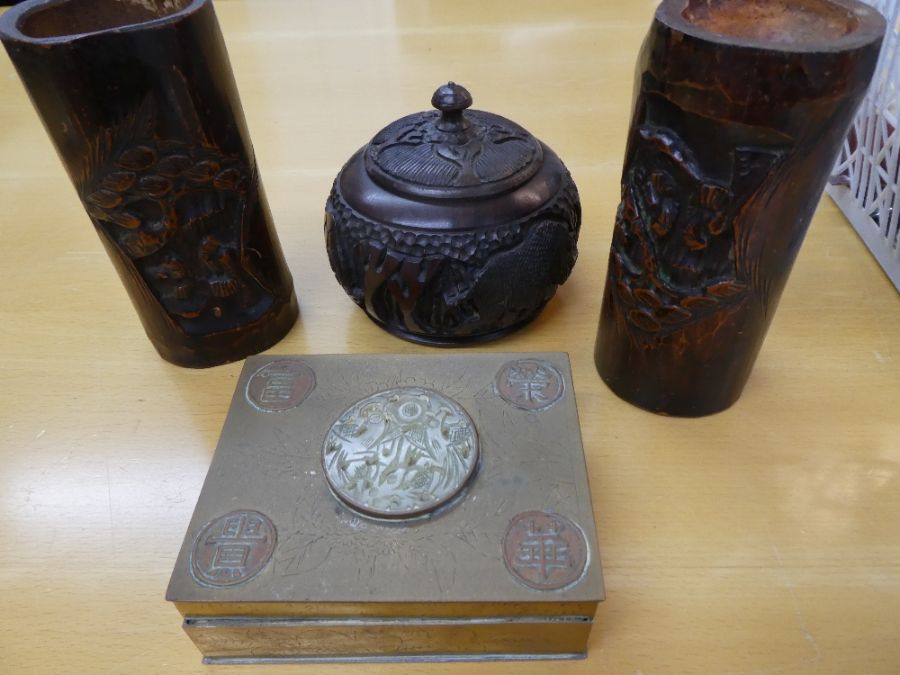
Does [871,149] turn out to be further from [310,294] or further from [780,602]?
[310,294]

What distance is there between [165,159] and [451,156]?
315mm

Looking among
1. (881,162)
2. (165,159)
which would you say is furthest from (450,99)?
(881,162)

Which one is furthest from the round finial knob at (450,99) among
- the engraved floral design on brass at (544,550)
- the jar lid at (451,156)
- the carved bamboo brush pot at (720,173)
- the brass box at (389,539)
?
the engraved floral design on brass at (544,550)

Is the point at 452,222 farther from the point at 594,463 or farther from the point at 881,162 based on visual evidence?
the point at 881,162

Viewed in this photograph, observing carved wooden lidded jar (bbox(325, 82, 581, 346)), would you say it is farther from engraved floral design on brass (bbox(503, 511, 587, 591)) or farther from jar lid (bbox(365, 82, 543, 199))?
engraved floral design on brass (bbox(503, 511, 587, 591))

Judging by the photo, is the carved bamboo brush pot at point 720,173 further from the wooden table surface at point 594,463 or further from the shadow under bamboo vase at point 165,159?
the shadow under bamboo vase at point 165,159

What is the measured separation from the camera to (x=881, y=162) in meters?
1.10

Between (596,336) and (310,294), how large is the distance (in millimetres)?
429

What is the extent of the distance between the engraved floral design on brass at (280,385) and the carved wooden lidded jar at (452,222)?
0.51 feet

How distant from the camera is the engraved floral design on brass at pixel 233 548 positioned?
60 centimetres

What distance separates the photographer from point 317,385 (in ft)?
2.51

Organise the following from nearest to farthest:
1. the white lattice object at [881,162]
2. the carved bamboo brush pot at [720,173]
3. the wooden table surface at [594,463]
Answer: the carved bamboo brush pot at [720,173]
the wooden table surface at [594,463]
the white lattice object at [881,162]

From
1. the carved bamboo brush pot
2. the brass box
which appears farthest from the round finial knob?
the brass box

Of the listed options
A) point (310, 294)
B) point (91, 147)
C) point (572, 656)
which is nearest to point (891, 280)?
point (572, 656)
